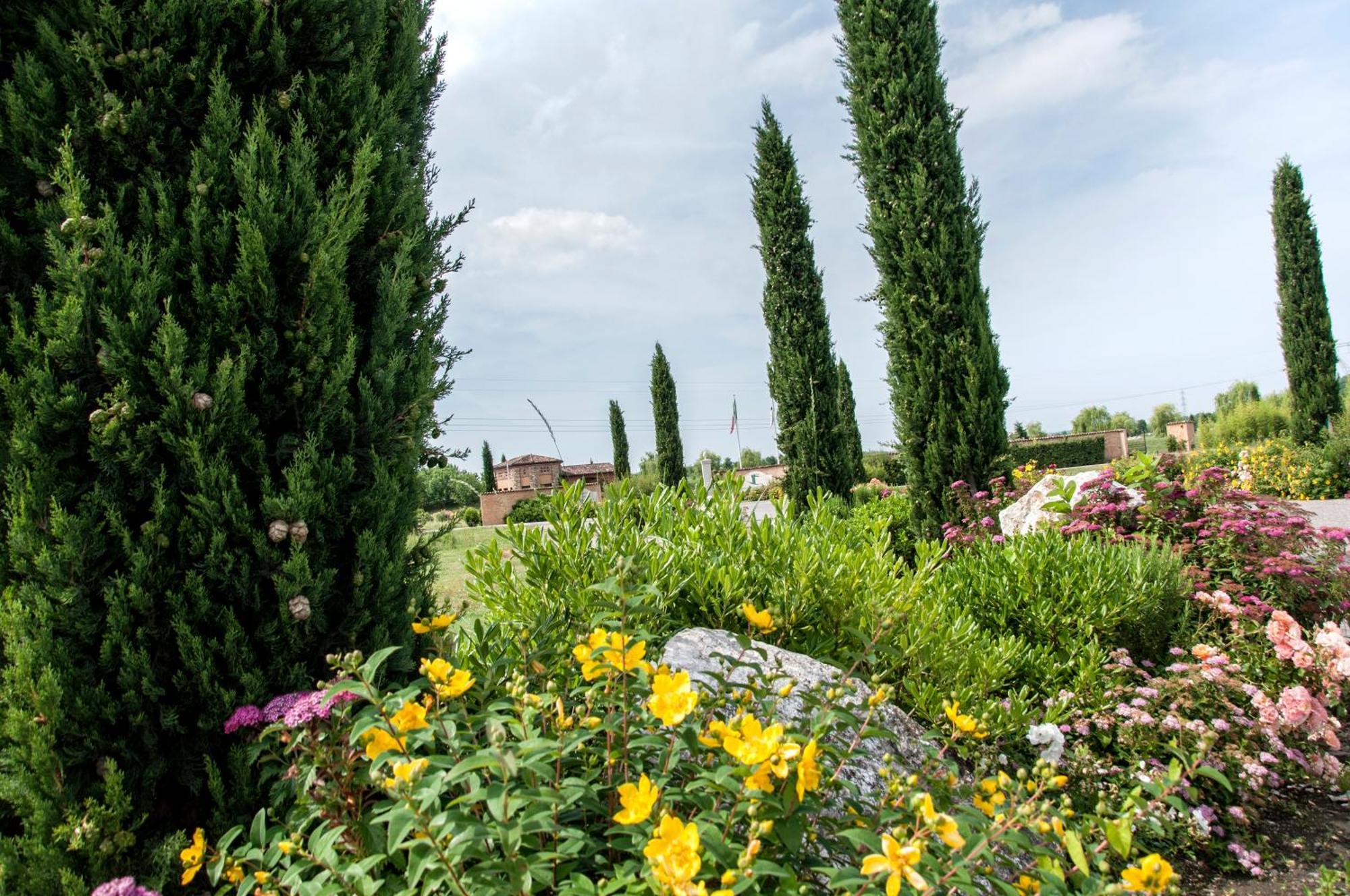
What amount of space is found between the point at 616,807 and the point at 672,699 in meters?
0.35

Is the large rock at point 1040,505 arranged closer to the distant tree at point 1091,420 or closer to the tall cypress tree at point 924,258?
the tall cypress tree at point 924,258

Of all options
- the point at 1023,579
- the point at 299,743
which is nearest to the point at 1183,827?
the point at 1023,579

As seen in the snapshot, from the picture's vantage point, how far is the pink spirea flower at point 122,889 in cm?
160

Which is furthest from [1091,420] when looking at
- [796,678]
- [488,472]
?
[796,678]

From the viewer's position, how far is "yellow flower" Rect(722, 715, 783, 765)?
3.84 ft

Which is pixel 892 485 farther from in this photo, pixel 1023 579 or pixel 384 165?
pixel 384 165

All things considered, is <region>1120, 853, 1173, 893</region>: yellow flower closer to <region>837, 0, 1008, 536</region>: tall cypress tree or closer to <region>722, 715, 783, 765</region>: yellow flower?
<region>722, 715, 783, 765</region>: yellow flower

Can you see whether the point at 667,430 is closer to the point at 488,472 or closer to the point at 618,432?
the point at 618,432

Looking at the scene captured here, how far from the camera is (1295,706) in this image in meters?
3.00

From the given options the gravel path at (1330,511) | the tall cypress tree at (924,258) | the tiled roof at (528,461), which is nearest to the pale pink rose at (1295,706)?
the tall cypress tree at (924,258)

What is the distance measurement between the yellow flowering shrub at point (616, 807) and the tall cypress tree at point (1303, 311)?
63.2 feet

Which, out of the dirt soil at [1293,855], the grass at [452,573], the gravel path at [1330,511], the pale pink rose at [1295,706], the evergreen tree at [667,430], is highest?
the evergreen tree at [667,430]

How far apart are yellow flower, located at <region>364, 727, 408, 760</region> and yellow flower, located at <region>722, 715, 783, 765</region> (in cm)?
62

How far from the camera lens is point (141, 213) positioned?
2027 millimetres
